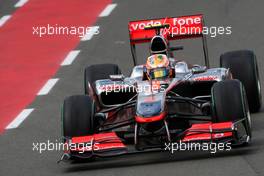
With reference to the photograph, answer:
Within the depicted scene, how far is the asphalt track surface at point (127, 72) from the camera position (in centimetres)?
1448

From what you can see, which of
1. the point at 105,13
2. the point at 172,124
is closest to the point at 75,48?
the point at 105,13

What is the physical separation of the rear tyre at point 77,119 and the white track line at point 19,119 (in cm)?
336

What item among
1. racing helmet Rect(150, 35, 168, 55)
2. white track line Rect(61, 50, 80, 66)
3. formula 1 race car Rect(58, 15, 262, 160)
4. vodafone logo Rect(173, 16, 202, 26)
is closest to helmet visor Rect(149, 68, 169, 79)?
formula 1 race car Rect(58, 15, 262, 160)

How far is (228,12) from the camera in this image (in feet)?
83.7

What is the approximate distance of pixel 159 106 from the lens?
1508cm

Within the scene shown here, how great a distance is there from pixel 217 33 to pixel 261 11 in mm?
1421

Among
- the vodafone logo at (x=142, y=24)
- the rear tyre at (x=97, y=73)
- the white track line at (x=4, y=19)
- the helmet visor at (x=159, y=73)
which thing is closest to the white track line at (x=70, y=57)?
the white track line at (x=4, y=19)

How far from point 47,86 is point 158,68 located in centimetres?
534

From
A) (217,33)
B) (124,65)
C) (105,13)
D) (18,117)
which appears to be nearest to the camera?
(18,117)

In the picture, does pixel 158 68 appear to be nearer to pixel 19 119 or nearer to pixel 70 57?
pixel 19 119

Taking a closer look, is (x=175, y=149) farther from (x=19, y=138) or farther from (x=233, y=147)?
(x=19, y=138)

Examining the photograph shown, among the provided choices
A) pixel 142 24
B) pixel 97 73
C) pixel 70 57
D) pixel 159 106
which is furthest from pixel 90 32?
pixel 159 106

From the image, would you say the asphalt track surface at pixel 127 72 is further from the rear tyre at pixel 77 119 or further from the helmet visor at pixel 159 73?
the helmet visor at pixel 159 73

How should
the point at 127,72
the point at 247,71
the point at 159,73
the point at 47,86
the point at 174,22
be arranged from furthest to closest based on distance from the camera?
the point at 127,72 < the point at 47,86 < the point at 174,22 < the point at 247,71 < the point at 159,73
